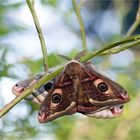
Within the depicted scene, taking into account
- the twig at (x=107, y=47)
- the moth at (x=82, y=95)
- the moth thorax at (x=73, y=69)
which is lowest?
the moth at (x=82, y=95)

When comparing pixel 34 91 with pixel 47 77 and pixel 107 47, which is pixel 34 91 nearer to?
pixel 47 77

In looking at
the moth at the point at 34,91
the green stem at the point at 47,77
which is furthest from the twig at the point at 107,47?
the moth at the point at 34,91

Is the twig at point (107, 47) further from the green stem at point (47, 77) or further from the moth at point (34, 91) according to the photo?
the moth at point (34, 91)

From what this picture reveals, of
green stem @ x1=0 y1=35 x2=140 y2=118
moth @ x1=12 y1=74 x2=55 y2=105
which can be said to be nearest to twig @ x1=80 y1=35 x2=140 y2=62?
green stem @ x1=0 y1=35 x2=140 y2=118

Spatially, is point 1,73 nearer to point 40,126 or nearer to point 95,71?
point 40,126

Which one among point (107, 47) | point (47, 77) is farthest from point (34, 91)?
point (107, 47)

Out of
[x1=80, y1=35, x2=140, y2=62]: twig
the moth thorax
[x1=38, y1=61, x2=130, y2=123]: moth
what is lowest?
[x1=38, y1=61, x2=130, y2=123]: moth

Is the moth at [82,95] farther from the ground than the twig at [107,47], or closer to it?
closer to it

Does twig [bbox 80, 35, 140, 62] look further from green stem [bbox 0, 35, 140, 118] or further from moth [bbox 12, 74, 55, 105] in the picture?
moth [bbox 12, 74, 55, 105]

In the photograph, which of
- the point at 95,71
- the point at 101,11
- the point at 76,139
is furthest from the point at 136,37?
the point at 101,11
